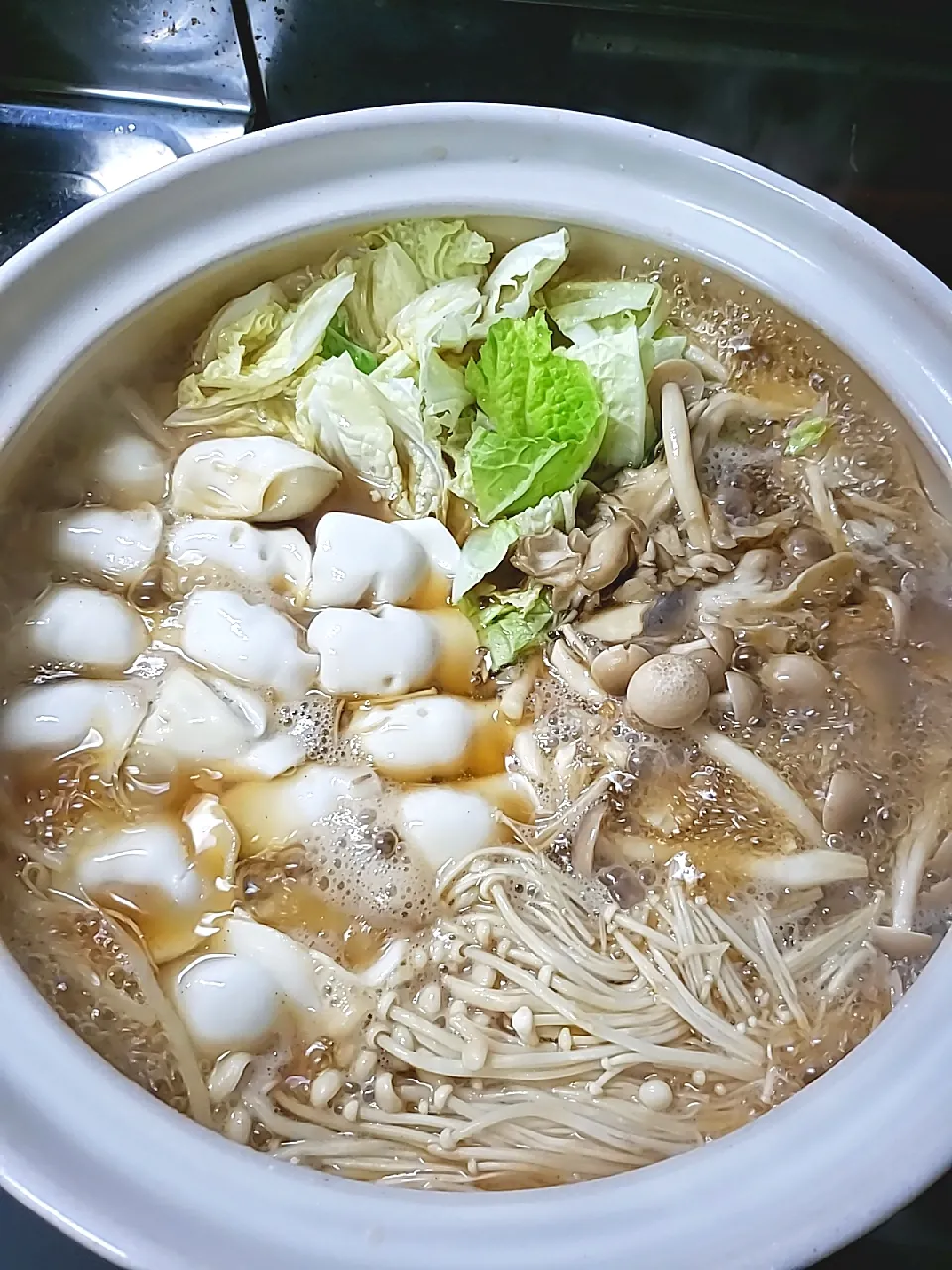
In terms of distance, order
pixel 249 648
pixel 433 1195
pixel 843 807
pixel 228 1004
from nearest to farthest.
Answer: pixel 433 1195 → pixel 228 1004 → pixel 843 807 → pixel 249 648

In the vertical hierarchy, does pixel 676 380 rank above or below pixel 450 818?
above

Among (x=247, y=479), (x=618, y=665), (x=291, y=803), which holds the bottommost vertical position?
(x=291, y=803)

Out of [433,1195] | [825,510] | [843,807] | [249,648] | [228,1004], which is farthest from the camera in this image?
[825,510]

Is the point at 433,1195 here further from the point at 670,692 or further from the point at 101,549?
the point at 101,549

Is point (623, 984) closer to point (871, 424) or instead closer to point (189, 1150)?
point (189, 1150)

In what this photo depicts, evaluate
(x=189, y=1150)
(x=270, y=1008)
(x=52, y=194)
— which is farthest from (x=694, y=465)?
(x=52, y=194)

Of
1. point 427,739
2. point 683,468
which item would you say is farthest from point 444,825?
point 683,468

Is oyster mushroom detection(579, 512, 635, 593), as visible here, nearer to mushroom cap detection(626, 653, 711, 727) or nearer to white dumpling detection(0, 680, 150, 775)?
mushroom cap detection(626, 653, 711, 727)
